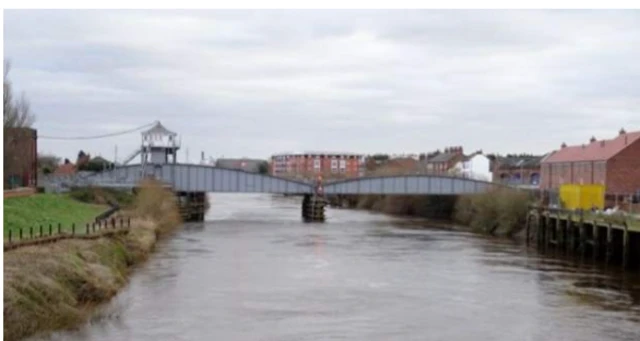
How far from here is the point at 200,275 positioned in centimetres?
3253

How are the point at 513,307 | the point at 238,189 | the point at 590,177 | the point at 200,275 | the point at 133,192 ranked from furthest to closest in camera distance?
the point at 238,189
the point at 133,192
the point at 590,177
the point at 200,275
the point at 513,307

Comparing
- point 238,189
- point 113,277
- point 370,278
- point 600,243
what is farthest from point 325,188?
point 113,277

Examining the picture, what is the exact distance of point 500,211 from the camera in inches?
2454

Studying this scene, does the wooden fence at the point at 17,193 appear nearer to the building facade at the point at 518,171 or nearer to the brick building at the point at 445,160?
the building facade at the point at 518,171

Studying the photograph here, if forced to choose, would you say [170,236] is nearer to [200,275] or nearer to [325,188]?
[200,275]

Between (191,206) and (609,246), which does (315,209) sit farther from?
A: (609,246)

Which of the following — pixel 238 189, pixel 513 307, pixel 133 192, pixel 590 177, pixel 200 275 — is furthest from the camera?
pixel 238 189

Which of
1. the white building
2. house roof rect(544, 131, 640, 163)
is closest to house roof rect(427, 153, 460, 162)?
the white building

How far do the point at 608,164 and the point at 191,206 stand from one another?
32.5 m

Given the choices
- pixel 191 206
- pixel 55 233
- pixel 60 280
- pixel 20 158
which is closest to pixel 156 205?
pixel 20 158

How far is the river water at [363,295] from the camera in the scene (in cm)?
2216

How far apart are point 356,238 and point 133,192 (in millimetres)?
22537

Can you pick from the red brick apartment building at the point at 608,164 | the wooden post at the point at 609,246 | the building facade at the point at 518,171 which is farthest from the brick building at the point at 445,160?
the wooden post at the point at 609,246

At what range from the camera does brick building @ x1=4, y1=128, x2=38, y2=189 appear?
170 feet
